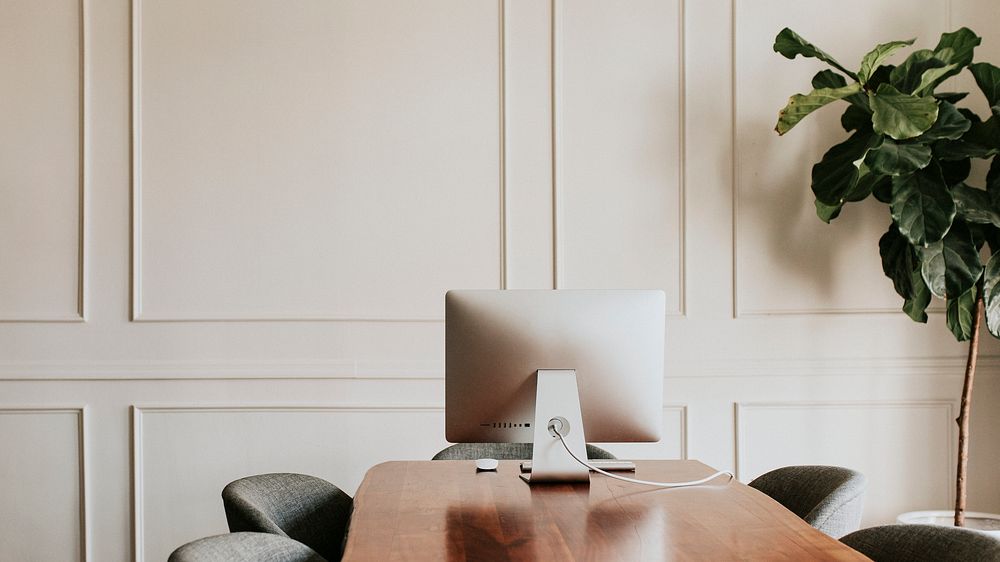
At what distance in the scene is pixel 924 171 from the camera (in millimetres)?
3072

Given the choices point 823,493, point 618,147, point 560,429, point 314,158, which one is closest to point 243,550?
point 560,429

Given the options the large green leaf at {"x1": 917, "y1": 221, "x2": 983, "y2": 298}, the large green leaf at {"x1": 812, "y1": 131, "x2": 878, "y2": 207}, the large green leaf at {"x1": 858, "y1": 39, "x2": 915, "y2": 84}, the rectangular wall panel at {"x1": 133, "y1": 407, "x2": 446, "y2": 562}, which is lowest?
the rectangular wall panel at {"x1": 133, "y1": 407, "x2": 446, "y2": 562}

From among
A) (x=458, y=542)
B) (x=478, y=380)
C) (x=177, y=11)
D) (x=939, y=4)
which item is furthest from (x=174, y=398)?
(x=939, y=4)

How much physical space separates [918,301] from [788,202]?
0.64 metres

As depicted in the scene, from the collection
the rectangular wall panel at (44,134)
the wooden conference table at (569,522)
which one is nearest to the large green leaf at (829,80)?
the wooden conference table at (569,522)

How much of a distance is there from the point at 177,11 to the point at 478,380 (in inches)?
90.1

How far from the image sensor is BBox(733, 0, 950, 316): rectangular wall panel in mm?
3502

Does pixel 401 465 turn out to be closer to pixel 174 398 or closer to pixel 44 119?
pixel 174 398

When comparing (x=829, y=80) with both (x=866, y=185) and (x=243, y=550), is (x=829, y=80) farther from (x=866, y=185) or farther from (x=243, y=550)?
(x=243, y=550)

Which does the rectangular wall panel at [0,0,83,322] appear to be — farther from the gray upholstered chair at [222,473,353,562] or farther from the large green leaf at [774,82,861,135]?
the large green leaf at [774,82,861,135]

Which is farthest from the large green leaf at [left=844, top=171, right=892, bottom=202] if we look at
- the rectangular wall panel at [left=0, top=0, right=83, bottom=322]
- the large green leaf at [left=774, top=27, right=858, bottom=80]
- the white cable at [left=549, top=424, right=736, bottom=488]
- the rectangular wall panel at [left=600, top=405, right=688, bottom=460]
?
the rectangular wall panel at [left=0, top=0, right=83, bottom=322]

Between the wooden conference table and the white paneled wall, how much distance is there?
1252 mm

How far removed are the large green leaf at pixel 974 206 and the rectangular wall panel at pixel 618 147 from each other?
1.02 m

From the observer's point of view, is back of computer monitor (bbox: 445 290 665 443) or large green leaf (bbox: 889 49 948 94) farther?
large green leaf (bbox: 889 49 948 94)
